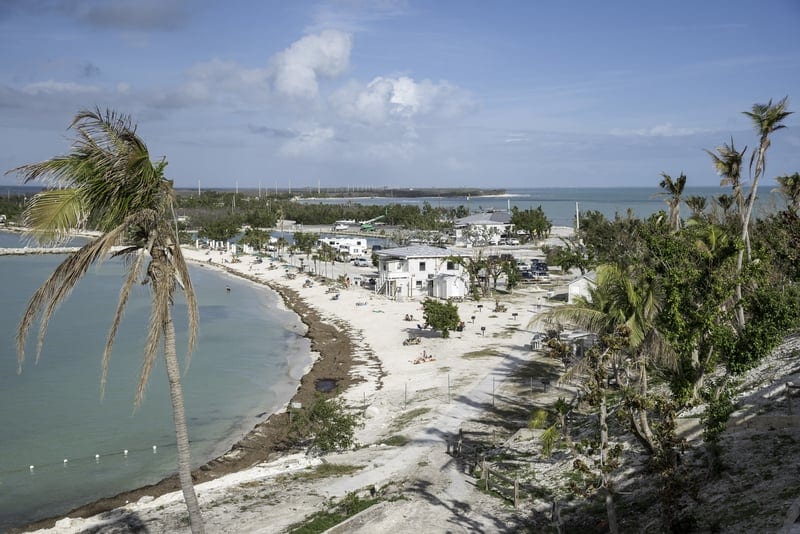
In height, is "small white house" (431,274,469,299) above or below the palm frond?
below

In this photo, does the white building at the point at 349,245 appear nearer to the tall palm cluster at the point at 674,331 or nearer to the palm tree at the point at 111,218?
the tall palm cluster at the point at 674,331

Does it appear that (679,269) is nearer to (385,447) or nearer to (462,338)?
(385,447)

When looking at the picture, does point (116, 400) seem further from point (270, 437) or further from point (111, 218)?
point (111, 218)

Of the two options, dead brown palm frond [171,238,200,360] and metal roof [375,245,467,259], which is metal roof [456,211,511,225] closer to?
metal roof [375,245,467,259]

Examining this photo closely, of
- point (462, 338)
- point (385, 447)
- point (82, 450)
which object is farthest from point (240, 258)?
point (385, 447)

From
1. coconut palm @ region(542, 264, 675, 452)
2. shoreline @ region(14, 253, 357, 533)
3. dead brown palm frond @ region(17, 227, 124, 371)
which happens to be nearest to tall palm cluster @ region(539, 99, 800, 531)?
coconut palm @ region(542, 264, 675, 452)

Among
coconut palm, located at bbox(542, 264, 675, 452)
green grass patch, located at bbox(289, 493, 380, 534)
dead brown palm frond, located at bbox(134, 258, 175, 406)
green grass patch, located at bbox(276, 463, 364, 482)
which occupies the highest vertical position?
dead brown palm frond, located at bbox(134, 258, 175, 406)

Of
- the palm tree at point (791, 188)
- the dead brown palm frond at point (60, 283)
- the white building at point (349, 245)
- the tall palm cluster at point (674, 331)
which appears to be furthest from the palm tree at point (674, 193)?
the white building at point (349, 245)
